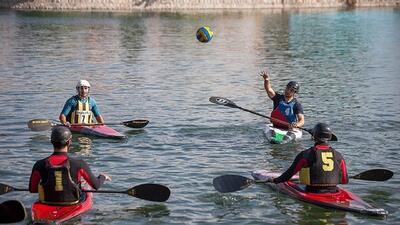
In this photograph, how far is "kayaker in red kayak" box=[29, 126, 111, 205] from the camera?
14164mm

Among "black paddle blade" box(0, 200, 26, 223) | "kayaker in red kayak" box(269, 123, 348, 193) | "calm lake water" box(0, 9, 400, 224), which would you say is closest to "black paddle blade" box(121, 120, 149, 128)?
"calm lake water" box(0, 9, 400, 224)

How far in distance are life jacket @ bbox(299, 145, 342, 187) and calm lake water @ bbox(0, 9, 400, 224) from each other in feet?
2.45

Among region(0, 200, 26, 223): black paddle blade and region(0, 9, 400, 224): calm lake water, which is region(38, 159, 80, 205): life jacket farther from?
region(0, 9, 400, 224): calm lake water

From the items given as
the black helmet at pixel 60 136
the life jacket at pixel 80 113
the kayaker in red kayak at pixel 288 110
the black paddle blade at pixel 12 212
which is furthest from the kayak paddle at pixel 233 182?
the life jacket at pixel 80 113

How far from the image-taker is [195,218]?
53.0ft

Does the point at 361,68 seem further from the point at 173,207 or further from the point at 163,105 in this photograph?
the point at 173,207

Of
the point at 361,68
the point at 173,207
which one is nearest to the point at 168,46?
the point at 361,68

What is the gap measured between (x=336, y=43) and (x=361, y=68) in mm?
16769

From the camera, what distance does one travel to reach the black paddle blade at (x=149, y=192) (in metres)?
15.6

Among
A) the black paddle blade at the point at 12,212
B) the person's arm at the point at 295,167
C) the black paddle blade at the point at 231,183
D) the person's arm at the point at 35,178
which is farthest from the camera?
the black paddle blade at the point at 231,183

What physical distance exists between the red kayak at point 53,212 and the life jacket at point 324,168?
4583 mm

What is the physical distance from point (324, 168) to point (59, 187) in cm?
517

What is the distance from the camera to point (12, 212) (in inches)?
551

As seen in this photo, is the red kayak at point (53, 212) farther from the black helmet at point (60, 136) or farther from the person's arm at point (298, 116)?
the person's arm at point (298, 116)
